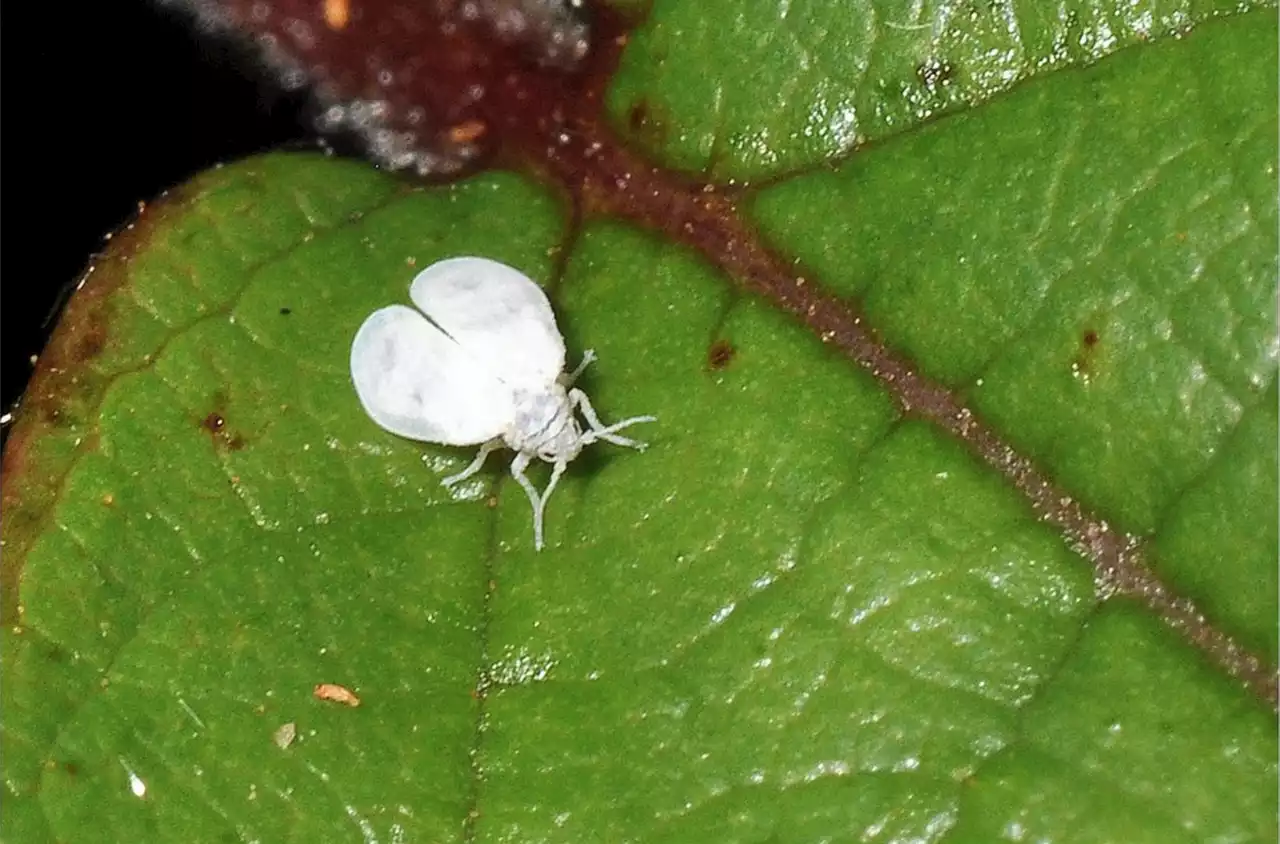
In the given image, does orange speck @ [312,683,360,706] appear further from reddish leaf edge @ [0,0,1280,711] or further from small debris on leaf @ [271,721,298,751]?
reddish leaf edge @ [0,0,1280,711]

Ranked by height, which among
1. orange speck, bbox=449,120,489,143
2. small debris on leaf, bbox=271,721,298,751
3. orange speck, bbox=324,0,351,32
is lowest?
small debris on leaf, bbox=271,721,298,751

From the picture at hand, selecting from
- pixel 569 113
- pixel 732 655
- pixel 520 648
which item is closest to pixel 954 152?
pixel 569 113

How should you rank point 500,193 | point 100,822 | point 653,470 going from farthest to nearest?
point 500,193 → point 653,470 → point 100,822

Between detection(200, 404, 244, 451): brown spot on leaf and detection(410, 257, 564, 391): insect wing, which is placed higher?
detection(410, 257, 564, 391): insect wing

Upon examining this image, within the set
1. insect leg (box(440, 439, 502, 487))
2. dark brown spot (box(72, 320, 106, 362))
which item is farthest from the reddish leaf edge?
insect leg (box(440, 439, 502, 487))

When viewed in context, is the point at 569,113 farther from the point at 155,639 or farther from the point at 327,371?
the point at 155,639

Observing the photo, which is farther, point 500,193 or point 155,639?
point 500,193

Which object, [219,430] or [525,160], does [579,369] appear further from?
[219,430]

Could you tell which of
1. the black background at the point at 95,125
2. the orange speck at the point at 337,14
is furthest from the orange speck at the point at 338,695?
the orange speck at the point at 337,14
